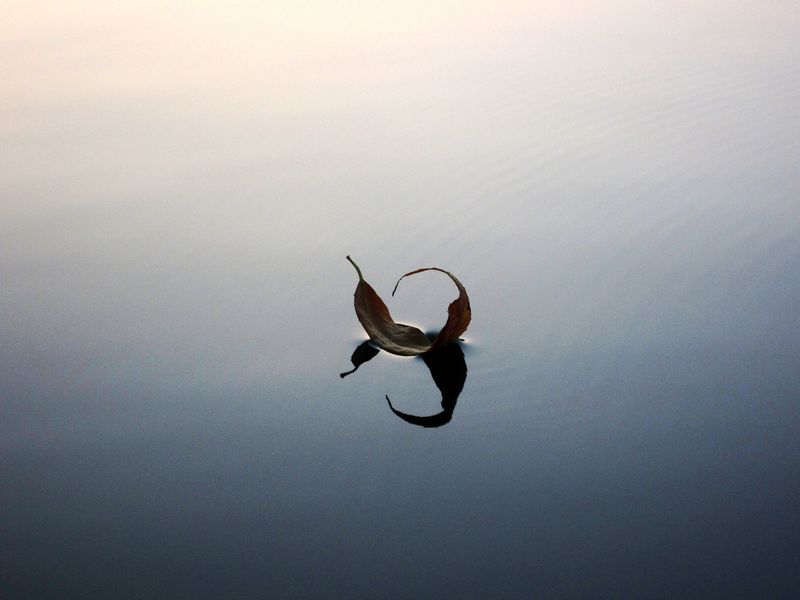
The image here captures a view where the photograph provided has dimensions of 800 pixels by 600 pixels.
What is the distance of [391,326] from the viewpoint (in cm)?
100

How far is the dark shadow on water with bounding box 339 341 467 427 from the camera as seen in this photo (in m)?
0.87

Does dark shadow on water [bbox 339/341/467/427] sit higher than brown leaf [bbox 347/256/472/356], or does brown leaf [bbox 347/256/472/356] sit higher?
brown leaf [bbox 347/256/472/356]

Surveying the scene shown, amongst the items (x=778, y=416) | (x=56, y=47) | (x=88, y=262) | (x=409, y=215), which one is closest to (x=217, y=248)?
(x=88, y=262)

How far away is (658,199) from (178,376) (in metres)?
0.76

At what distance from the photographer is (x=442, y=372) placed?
94 cm

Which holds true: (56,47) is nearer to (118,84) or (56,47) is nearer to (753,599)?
(118,84)

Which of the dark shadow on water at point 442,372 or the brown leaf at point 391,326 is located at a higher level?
the brown leaf at point 391,326

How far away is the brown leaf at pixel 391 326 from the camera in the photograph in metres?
0.96

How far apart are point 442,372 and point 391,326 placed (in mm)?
93

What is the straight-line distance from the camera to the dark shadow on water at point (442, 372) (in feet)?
2.84

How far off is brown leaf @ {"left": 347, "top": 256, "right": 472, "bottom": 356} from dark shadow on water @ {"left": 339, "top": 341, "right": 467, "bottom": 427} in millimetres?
11

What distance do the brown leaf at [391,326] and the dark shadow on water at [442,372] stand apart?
0.03 ft

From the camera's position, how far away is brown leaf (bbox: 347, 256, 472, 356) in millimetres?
958

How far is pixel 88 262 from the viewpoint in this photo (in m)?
1.18
